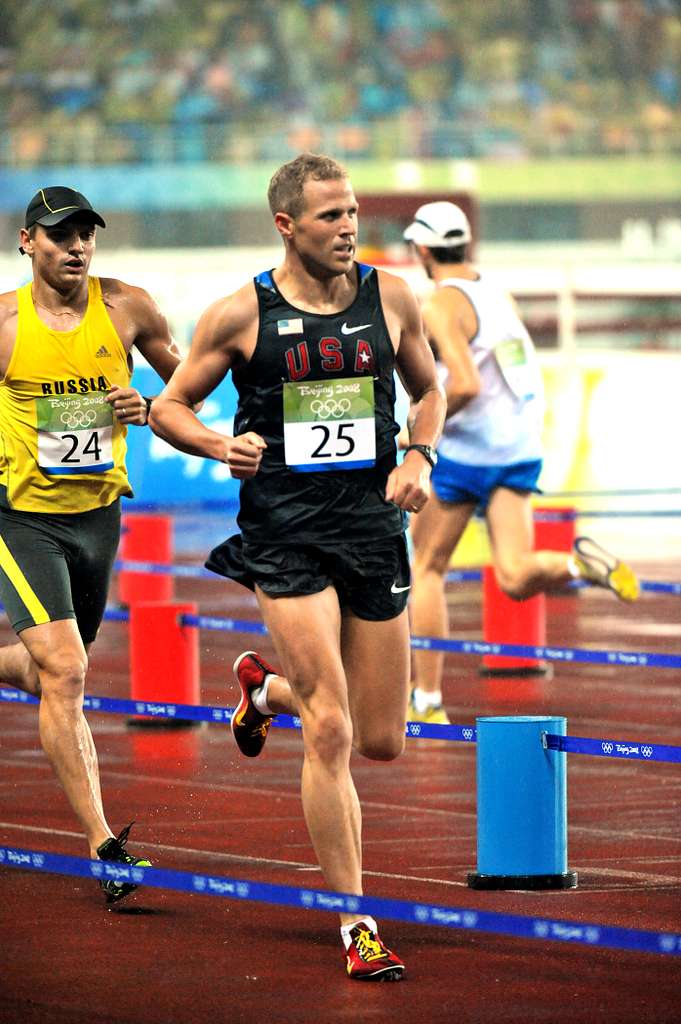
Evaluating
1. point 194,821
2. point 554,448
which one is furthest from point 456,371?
point 554,448

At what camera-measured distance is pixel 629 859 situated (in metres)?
6.01

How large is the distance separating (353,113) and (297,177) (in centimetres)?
3310

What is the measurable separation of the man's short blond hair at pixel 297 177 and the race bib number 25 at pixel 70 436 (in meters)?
1.08

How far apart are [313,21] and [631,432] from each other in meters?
21.5

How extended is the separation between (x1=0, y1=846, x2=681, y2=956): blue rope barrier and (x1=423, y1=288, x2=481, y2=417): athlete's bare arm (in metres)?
3.62

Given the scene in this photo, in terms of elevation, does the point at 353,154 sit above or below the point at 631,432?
above

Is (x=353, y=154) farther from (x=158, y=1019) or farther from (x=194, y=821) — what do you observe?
(x=158, y=1019)

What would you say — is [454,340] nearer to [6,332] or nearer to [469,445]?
[469,445]

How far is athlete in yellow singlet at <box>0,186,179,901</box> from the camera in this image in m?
5.63

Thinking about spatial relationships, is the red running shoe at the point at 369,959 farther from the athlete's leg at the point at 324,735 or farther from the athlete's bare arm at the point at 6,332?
the athlete's bare arm at the point at 6,332

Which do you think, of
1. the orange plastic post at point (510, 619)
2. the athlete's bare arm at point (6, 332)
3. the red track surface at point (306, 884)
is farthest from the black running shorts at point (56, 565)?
the orange plastic post at point (510, 619)

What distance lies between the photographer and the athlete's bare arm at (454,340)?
8.23m

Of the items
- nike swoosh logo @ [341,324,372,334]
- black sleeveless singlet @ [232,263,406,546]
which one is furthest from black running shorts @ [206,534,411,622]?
nike swoosh logo @ [341,324,372,334]

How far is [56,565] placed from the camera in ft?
18.6
